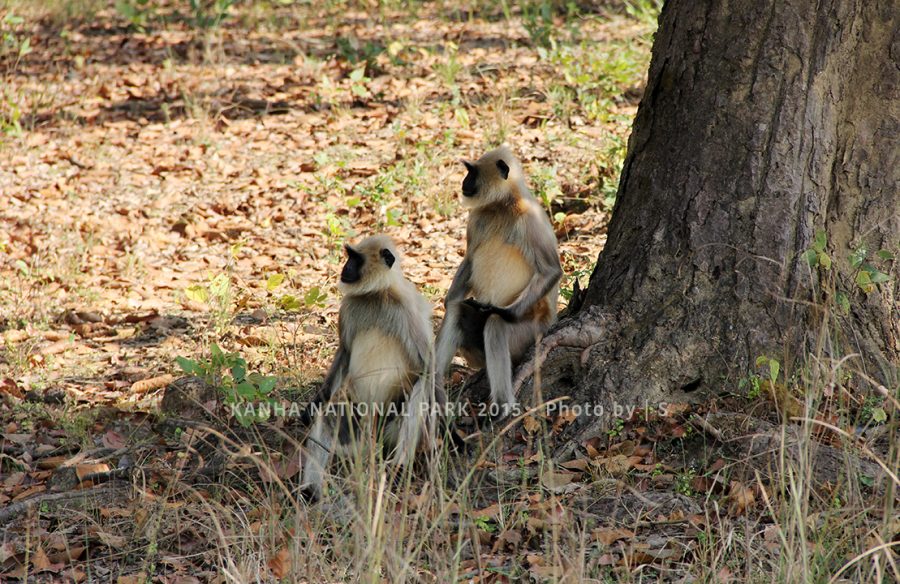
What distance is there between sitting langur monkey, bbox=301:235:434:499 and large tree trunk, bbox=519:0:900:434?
0.68 metres

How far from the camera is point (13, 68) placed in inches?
397

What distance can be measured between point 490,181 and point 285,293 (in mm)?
1926

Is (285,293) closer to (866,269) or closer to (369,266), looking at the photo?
(369,266)

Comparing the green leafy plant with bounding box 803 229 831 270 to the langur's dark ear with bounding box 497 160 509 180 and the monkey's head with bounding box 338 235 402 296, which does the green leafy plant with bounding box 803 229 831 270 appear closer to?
the langur's dark ear with bounding box 497 160 509 180

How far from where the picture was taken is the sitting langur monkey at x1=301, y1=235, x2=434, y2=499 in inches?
168

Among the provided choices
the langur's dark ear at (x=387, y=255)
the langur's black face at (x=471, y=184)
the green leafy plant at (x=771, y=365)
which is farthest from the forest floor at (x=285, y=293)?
the langur's dark ear at (x=387, y=255)

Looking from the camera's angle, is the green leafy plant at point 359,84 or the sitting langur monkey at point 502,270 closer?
the sitting langur monkey at point 502,270

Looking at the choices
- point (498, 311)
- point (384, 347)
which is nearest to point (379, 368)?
point (384, 347)

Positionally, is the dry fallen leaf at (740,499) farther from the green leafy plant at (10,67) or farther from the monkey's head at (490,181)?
the green leafy plant at (10,67)

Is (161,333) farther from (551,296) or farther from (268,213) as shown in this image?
(551,296)

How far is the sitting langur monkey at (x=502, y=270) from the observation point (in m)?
4.68

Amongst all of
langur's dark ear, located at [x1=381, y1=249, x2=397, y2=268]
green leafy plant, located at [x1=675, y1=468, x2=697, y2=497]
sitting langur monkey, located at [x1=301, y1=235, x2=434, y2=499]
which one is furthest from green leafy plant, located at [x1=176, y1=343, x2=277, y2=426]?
green leafy plant, located at [x1=675, y1=468, x2=697, y2=497]

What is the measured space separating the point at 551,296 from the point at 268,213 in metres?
3.21

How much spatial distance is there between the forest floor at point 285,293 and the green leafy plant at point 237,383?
0.11 feet
